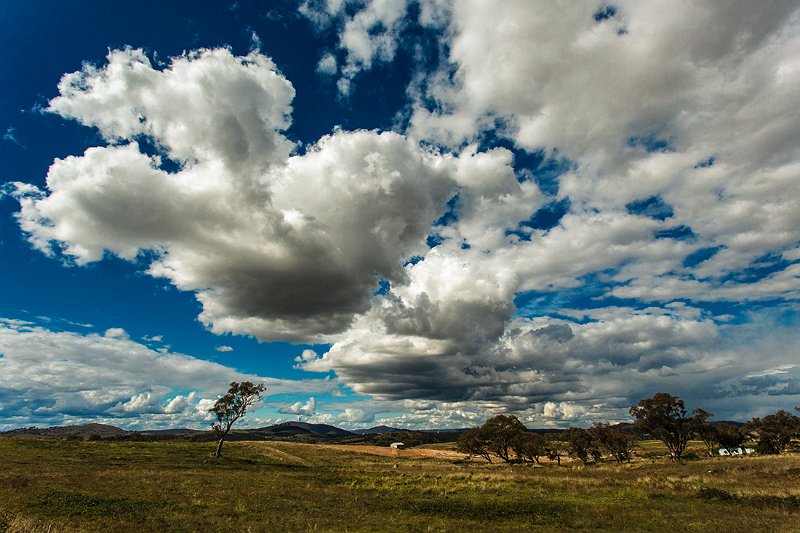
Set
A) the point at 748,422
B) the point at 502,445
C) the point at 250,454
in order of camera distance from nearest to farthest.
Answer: the point at 250,454
the point at 502,445
the point at 748,422

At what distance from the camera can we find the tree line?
95.0 m

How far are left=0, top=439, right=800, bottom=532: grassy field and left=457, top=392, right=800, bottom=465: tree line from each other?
4678 cm

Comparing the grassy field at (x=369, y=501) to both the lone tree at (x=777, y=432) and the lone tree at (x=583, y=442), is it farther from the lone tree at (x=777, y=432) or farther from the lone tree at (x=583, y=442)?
the lone tree at (x=777, y=432)

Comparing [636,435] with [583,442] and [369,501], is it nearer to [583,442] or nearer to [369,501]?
[583,442]

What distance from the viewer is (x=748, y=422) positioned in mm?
127188

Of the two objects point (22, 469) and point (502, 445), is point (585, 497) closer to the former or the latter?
point (22, 469)

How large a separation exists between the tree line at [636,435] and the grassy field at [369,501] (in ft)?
153

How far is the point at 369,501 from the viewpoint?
113 ft

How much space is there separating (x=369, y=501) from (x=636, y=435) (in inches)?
3634

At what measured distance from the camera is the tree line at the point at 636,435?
3740 inches

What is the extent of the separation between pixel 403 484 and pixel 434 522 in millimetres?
21312

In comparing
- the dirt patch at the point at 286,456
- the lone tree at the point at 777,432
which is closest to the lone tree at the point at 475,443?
the dirt patch at the point at 286,456

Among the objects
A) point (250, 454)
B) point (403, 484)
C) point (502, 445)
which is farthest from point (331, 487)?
point (502, 445)

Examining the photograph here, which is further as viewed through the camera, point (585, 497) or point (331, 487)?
point (331, 487)
